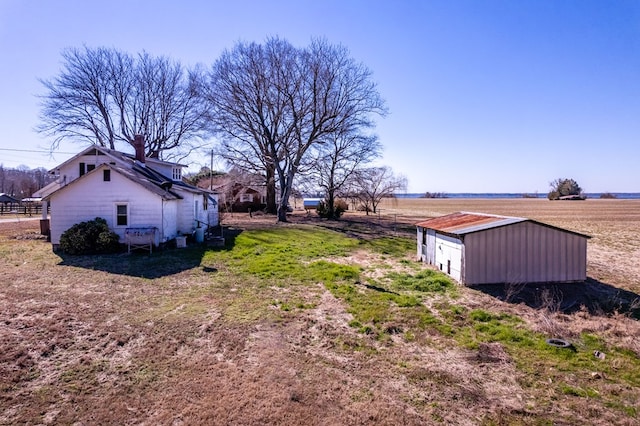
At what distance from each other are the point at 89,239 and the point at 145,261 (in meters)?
3.81

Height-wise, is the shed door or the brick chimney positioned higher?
the brick chimney

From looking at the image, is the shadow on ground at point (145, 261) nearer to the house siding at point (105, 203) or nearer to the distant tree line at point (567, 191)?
the house siding at point (105, 203)

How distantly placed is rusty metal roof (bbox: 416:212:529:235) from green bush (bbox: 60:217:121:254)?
14.3 m

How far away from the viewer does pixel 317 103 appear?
32.1 m

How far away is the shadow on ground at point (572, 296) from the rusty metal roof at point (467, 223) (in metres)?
1.90

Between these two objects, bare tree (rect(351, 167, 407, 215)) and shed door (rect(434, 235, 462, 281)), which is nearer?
shed door (rect(434, 235, 462, 281))

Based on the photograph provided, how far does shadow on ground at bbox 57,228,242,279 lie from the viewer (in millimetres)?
14125

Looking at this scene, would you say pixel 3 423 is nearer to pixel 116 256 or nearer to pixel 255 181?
pixel 116 256

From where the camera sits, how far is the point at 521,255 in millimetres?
12359

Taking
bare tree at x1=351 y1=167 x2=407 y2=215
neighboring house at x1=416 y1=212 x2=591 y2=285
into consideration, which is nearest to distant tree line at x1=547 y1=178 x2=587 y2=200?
bare tree at x1=351 y1=167 x2=407 y2=215

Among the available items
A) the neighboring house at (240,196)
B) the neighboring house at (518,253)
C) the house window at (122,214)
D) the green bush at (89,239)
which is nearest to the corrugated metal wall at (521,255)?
the neighboring house at (518,253)

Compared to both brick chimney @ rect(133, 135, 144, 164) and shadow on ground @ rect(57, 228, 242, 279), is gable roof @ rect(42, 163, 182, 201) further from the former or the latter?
brick chimney @ rect(133, 135, 144, 164)

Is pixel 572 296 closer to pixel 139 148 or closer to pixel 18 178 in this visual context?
pixel 139 148

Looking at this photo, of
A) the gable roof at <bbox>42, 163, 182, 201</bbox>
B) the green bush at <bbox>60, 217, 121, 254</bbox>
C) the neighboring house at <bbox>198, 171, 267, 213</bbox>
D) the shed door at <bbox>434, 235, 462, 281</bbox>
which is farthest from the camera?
the neighboring house at <bbox>198, 171, 267, 213</bbox>
